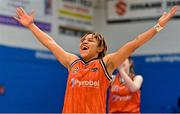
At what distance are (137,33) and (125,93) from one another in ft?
9.29

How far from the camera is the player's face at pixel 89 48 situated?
370 cm

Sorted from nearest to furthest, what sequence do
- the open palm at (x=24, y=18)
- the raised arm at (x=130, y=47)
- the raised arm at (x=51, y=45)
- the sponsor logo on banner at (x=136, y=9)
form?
1. the raised arm at (x=130, y=47)
2. the raised arm at (x=51, y=45)
3. the open palm at (x=24, y=18)
4. the sponsor logo on banner at (x=136, y=9)

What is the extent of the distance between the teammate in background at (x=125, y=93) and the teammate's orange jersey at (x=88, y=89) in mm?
2259

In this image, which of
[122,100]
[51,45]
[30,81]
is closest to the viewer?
[51,45]

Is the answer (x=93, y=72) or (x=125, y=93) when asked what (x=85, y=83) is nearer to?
(x=93, y=72)

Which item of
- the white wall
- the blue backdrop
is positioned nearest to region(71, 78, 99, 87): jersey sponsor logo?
the blue backdrop

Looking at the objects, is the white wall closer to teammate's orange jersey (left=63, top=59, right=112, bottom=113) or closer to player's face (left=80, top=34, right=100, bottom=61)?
player's face (left=80, top=34, right=100, bottom=61)

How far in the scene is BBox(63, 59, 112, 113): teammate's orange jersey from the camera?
357 centimetres

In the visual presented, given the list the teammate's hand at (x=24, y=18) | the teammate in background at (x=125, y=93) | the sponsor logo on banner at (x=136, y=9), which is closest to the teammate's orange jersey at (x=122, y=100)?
the teammate in background at (x=125, y=93)

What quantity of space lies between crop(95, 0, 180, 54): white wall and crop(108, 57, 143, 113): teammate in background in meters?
2.41

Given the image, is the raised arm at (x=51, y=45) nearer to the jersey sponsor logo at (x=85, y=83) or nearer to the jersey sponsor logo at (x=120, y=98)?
the jersey sponsor logo at (x=85, y=83)

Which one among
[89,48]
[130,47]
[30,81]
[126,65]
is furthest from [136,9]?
[130,47]

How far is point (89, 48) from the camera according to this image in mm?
3713

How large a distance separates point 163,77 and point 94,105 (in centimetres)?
493
